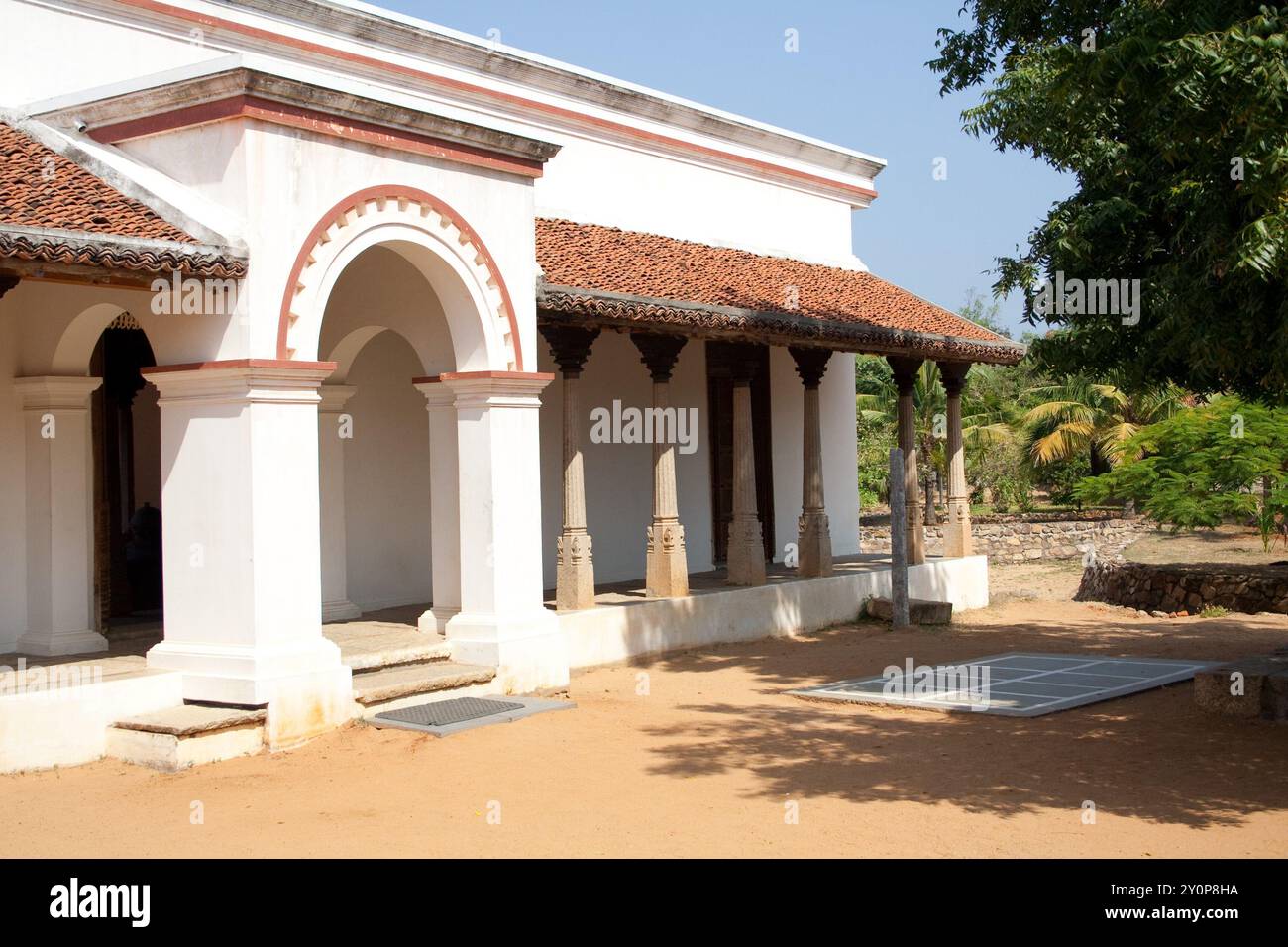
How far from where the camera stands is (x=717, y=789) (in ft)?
25.4

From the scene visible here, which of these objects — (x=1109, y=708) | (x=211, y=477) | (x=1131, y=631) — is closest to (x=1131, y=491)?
(x=1131, y=631)

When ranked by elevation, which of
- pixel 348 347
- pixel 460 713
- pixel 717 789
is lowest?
pixel 717 789

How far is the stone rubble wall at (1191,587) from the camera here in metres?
18.0

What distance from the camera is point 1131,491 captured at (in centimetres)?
2194

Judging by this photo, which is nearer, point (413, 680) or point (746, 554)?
point (413, 680)

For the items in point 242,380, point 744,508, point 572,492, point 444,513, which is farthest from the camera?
point 744,508

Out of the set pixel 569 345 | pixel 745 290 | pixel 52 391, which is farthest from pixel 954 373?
pixel 52 391

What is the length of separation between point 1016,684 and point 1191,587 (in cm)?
918

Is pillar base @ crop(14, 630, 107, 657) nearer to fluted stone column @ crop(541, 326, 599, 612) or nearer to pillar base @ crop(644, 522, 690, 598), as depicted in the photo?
fluted stone column @ crop(541, 326, 599, 612)

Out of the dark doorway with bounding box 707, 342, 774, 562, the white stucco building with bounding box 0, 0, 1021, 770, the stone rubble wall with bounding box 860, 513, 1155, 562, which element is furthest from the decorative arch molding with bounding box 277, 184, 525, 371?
the stone rubble wall with bounding box 860, 513, 1155, 562

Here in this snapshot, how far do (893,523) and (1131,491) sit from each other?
8662 millimetres

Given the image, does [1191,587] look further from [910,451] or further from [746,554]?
[746,554]

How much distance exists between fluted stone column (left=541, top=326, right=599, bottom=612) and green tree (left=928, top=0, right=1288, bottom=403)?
4058 millimetres

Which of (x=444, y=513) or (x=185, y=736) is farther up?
(x=444, y=513)
